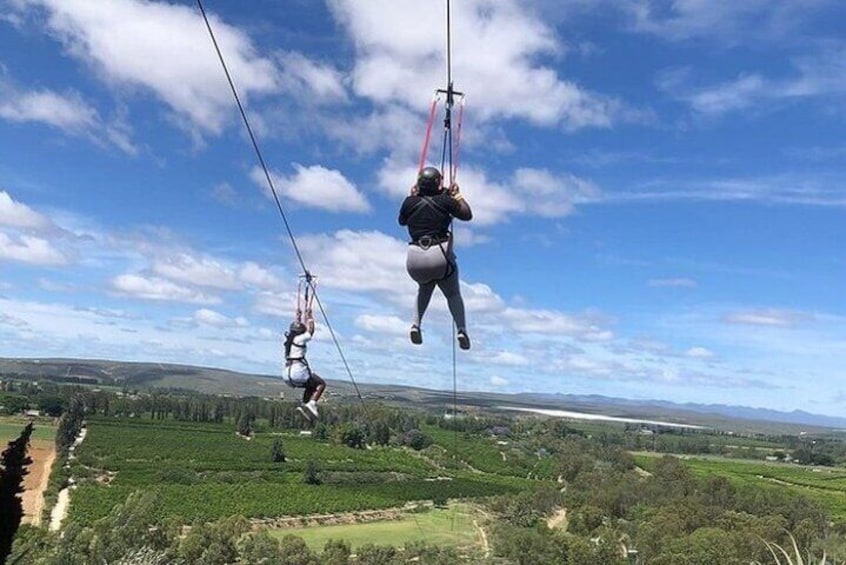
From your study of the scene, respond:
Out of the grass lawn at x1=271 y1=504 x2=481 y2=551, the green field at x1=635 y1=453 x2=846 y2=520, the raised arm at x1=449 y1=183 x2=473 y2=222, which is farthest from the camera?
the green field at x1=635 y1=453 x2=846 y2=520

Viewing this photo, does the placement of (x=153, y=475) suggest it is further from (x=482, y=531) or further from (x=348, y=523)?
(x=482, y=531)

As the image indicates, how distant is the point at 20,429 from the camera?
91.9 meters

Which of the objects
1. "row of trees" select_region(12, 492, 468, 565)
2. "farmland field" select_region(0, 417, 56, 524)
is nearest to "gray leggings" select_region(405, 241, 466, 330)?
"row of trees" select_region(12, 492, 468, 565)

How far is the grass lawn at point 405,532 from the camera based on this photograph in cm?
5347

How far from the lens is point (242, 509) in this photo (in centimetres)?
6038

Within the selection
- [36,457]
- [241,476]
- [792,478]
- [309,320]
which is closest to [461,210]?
[309,320]

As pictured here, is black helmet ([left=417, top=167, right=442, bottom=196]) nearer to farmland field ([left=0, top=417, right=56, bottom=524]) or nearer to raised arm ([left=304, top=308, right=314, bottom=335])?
raised arm ([left=304, top=308, right=314, bottom=335])

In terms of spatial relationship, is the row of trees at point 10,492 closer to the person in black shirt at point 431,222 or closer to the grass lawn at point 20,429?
the person in black shirt at point 431,222

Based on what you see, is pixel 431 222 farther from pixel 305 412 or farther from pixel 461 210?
pixel 305 412

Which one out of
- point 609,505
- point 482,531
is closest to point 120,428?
point 482,531

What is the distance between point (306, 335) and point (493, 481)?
8026cm

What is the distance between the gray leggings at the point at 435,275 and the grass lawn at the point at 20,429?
3232 inches

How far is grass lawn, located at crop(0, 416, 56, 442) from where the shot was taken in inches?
3420

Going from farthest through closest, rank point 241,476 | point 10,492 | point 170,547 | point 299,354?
point 241,476
point 170,547
point 10,492
point 299,354
